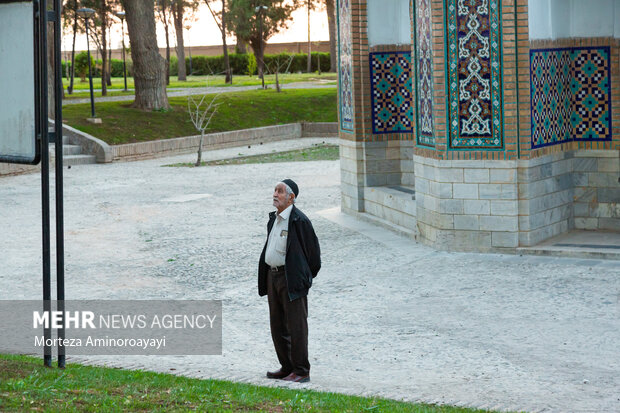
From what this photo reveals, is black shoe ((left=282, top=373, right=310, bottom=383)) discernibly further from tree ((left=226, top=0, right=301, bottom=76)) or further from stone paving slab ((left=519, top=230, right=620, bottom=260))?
tree ((left=226, top=0, right=301, bottom=76))

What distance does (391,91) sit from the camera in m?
15.3

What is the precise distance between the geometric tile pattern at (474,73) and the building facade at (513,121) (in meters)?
0.01

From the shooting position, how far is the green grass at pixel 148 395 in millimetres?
5773

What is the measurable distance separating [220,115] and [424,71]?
70.3 feet

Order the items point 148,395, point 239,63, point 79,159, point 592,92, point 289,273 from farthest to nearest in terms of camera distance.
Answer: point 239,63, point 79,159, point 592,92, point 289,273, point 148,395

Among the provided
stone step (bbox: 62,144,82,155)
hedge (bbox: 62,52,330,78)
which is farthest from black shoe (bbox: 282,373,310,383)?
hedge (bbox: 62,52,330,78)

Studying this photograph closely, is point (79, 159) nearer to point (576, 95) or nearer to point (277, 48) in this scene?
point (576, 95)

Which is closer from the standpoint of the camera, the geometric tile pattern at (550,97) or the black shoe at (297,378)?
the black shoe at (297,378)

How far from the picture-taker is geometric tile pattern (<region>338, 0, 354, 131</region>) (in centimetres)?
1541

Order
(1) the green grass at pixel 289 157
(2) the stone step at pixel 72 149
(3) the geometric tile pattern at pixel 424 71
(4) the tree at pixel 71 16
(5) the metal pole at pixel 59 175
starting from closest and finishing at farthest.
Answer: (5) the metal pole at pixel 59 175 → (3) the geometric tile pattern at pixel 424 71 → (1) the green grass at pixel 289 157 → (2) the stone step at pixel 72 149 → (4) the tree at pixel 71 16

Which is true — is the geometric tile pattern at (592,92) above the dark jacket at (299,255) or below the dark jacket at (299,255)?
above

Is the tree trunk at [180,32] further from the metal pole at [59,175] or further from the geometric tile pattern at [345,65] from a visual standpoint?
the metal pole at [59,175]

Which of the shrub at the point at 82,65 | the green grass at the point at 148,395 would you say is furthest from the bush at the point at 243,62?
the green grass at the point at 148,395

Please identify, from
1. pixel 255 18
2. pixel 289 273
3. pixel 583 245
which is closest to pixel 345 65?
pixel 583 245
